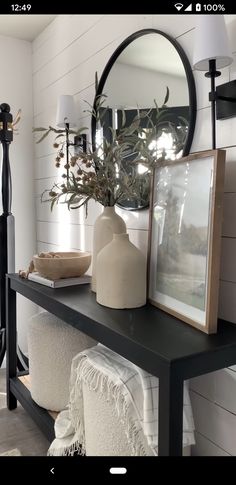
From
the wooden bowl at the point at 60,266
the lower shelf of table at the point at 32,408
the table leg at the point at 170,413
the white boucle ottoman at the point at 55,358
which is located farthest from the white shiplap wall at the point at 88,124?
the lower shelf of table at the point at 32,408

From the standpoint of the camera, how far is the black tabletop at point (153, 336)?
0.98 meters

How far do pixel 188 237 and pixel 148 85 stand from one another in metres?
0.70

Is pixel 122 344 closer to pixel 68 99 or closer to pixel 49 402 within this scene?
pixel 49 402

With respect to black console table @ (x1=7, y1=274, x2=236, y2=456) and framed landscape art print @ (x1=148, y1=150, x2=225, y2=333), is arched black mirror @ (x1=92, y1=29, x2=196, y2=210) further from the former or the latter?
black console table @ (x1=7, y1=274, x2=236, y2=456)

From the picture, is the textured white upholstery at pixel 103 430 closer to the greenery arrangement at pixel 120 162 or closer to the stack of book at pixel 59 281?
the stack of book at pixel 59 281

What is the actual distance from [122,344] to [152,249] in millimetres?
424

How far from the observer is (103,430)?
1297mm

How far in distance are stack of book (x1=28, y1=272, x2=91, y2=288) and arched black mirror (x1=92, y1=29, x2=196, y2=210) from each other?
1.22ft

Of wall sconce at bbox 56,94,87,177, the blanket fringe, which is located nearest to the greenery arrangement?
wall sconce at bbox 56,94,87,177

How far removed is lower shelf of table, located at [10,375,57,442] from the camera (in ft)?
5.42

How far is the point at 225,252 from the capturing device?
1.28 m

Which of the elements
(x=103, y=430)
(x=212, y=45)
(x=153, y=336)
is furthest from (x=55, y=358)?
(x=212, y=45)

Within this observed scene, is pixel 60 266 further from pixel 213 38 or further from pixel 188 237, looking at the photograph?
pixel 213 38
